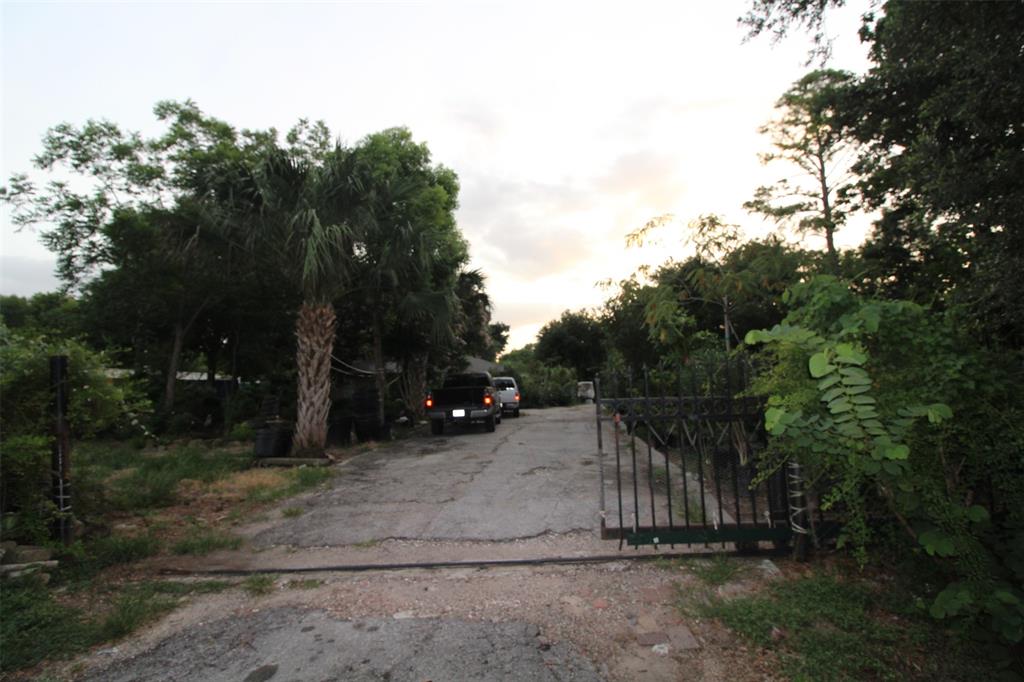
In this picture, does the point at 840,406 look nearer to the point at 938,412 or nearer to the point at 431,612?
the point at 938,412

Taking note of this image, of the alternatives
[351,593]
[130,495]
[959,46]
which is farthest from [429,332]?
[959,46]

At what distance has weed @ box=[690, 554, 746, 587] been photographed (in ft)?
12.8

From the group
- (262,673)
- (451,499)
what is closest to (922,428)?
(262,673)

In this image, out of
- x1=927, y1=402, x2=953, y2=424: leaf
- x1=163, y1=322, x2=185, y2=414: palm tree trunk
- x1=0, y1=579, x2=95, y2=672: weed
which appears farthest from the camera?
x1=163, y1=322, x2=185, y2=414: palm tree trunk

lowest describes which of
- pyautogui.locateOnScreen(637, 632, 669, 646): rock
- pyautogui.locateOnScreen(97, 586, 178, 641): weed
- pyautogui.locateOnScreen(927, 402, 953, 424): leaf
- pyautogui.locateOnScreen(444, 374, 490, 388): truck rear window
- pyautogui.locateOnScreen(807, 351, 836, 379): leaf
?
pyautogui.locateOnScreen(637, 632, 669, 646): rock

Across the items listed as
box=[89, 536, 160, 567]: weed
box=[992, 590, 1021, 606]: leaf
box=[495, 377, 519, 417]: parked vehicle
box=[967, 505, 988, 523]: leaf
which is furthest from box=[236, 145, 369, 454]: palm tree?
box=[495, 377, 519, 417]: parked vehicle

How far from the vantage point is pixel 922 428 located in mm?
2812

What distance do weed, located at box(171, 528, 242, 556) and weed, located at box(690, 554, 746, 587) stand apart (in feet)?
14.2

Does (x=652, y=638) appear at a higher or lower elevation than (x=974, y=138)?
lower

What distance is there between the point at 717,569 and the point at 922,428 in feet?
6.19

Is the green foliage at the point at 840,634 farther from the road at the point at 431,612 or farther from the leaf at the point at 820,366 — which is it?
the leaf at the point at 820,366

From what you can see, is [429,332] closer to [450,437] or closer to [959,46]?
[450,437]

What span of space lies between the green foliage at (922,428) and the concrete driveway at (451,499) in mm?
3081

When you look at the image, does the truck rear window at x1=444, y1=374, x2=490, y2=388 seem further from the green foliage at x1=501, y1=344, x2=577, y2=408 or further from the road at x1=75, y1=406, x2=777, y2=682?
the green foliage at x1=501, y1=344, x2=577, y2=408
